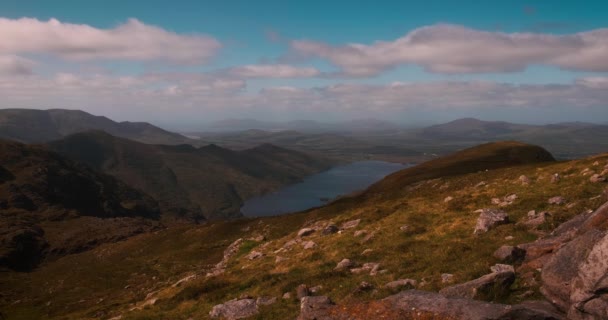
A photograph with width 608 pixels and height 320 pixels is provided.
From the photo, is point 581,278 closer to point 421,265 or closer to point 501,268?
point 501,268

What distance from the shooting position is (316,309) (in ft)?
54.6

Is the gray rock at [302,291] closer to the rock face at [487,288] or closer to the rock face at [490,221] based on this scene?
the rock face at [487,288]

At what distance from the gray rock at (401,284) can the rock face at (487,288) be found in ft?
10.5

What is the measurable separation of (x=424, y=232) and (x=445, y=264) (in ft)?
29.0

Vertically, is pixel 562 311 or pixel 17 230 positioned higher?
pixel 562 311

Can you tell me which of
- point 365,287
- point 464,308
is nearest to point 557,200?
point 365,287

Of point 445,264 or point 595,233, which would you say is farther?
point 445,264

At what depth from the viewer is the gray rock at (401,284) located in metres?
18.9

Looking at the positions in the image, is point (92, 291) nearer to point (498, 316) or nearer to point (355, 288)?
point (355, 288)

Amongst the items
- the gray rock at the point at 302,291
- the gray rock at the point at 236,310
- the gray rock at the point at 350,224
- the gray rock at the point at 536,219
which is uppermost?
the gray rock at the point at 536,219

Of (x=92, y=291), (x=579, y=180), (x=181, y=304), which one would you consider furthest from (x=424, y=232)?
(x=92, y=291)

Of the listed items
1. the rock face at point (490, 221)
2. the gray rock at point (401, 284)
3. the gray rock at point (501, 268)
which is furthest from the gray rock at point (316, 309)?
the rock face at point (490, 221)

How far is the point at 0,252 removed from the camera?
117625 mm

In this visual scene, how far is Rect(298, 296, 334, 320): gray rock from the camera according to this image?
1587 cm
